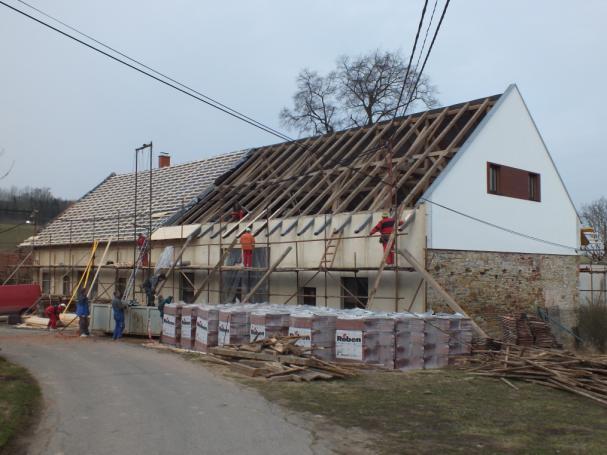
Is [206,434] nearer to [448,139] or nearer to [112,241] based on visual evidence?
[448,139]

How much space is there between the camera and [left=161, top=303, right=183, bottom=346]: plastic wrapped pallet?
1695cm

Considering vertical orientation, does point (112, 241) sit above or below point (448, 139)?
below

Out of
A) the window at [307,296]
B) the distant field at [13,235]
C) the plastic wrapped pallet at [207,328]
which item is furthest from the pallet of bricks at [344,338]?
the distant field at [13,235]

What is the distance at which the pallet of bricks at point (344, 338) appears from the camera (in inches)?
512

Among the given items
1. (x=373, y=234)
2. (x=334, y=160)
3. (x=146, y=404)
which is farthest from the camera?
(x=334, y=160)

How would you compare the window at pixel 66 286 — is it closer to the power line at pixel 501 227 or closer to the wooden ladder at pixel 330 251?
the wooden ladder at pixel 330 251

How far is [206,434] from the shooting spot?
24.8ft

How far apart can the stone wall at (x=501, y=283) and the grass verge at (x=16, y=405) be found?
399 inches

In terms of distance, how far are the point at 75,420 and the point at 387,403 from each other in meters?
4.66

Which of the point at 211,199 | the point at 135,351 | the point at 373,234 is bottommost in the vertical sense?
the point at 135,351

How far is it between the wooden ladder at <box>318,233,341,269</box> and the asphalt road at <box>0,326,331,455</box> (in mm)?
5788

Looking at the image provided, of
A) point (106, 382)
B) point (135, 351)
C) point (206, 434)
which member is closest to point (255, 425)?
point (206, 434)

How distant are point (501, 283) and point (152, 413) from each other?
13333mm

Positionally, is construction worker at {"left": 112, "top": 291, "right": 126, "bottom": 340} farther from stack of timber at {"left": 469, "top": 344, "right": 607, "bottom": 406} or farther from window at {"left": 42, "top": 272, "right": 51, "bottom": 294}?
window at {"left": 42, "top": 272, "right": 51, "bottom": 294}
